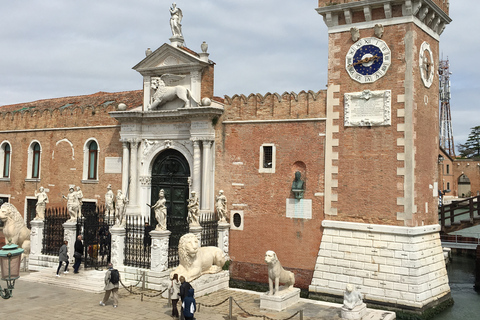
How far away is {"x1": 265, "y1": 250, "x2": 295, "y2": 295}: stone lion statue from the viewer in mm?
13376

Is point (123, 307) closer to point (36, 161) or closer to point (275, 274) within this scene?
point (275, 274)

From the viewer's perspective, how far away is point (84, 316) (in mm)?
12961

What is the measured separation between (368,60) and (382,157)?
11.0 feet

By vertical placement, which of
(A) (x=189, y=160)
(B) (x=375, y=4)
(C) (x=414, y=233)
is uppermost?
(B) (x=375, y=4)

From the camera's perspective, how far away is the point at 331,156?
17203 millimetres

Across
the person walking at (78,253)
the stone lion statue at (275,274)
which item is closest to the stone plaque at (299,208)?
the stone lion statue at (275,274)

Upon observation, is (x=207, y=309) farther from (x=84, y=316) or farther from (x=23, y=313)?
(x=23, y=313)

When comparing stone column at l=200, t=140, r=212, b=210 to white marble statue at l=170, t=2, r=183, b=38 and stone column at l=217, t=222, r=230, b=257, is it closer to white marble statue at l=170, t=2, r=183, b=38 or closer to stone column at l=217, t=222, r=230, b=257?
stone column at l=217, t=222, r=230, b=257

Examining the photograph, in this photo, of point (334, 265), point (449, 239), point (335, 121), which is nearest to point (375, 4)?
point (335, 121)

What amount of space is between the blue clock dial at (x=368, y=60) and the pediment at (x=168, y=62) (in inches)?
255

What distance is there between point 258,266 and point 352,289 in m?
6.25

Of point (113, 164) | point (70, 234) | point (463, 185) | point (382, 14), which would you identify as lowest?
point (70, 234)

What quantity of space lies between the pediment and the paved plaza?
946cm

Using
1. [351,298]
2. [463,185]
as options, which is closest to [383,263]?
[351,298]
